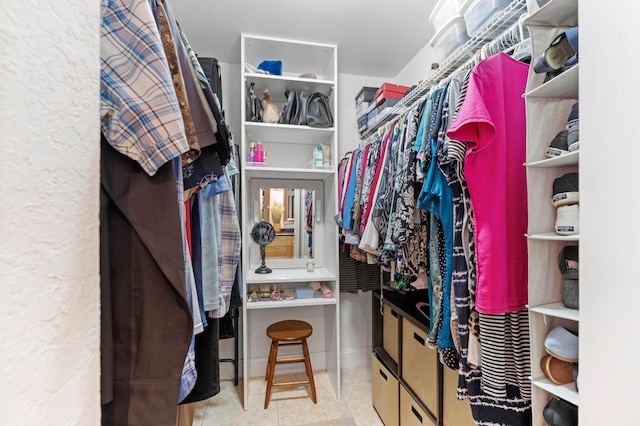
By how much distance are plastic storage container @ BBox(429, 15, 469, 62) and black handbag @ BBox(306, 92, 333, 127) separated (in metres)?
0.84

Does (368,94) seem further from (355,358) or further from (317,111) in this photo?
(355,358)

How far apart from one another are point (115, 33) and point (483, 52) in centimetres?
105

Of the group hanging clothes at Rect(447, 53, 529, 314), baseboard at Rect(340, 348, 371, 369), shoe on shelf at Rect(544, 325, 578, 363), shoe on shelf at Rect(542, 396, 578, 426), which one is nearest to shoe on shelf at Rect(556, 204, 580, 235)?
hanging clothes at Rect(447, 53, 529, 314)

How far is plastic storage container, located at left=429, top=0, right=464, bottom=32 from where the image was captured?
1244 millimetres

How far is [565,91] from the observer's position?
73 cm

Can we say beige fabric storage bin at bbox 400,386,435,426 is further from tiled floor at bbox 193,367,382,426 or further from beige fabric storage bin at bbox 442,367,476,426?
tiled floor at bbox 193,367,382,426

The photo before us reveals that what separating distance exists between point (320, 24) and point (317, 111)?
1.67 ft

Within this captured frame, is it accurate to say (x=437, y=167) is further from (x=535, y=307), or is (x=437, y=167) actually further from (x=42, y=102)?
(x=42, y=102)

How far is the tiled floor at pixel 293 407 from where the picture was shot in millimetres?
1808

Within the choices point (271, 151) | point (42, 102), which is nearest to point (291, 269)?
point (271, 151)

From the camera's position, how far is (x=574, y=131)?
0.67 meters

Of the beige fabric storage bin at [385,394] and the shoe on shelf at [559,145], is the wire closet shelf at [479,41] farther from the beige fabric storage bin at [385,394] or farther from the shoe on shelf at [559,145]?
the beige fabric storage bin at [385,394]

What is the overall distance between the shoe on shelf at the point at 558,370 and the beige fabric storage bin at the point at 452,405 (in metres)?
0.46

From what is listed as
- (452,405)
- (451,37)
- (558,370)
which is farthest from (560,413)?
(451,37)
